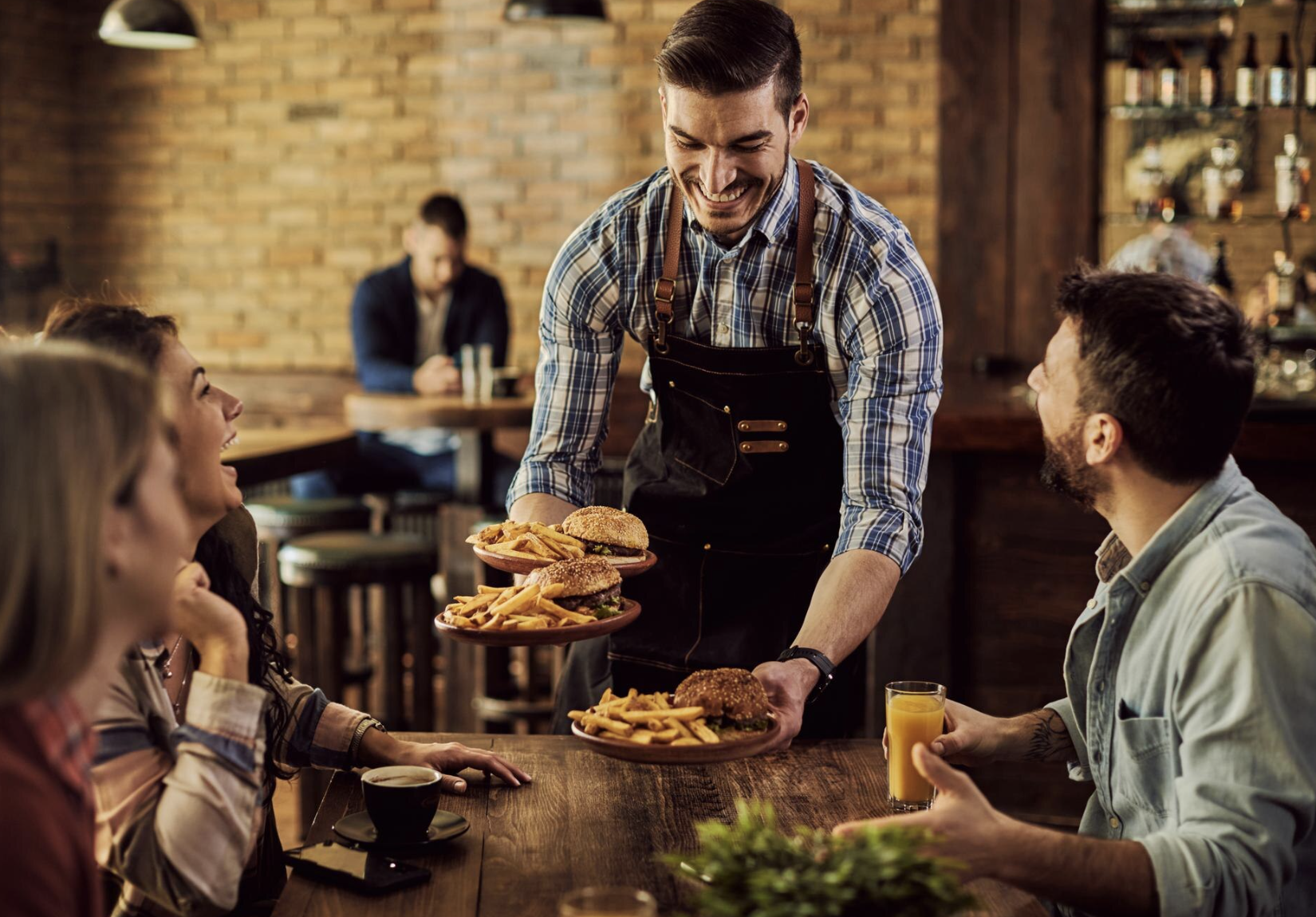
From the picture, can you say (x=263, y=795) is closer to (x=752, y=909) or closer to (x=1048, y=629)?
(x=752, y=909)

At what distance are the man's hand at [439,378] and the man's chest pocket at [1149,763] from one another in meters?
3.68

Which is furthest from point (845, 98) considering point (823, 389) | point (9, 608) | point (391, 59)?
point (9, 608)

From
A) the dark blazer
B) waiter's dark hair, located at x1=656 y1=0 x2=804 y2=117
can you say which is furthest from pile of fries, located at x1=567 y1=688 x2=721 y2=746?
the dark blazer

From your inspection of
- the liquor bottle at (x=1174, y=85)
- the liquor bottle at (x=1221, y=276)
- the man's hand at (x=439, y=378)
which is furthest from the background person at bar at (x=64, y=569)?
the liquor bottle at (x=1174, y=85)

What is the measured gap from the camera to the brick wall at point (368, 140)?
6508 mm

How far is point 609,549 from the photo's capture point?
6.76 ft

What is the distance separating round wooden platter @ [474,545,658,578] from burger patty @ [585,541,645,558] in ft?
0.06

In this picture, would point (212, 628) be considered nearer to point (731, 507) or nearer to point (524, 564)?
point (524, 564)

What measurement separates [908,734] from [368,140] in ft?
19.1

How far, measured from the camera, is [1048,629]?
3.66 meters

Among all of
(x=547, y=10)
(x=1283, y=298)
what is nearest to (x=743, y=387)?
(x=1283, y=298)

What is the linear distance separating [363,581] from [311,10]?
3.92 m

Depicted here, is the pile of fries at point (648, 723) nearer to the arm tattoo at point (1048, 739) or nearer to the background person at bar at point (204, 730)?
the background person at bar at point (204, 730)

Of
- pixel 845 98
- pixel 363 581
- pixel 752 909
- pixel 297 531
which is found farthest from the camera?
pixel 845 98
